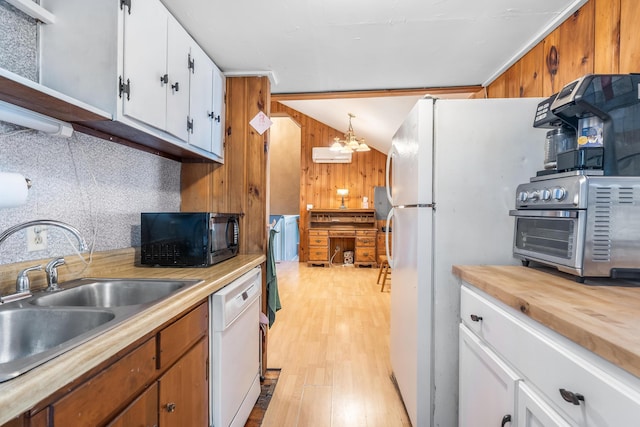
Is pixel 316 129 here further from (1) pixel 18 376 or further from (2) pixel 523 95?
(1) pixel 18 376

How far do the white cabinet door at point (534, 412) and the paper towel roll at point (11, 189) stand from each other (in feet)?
5.05

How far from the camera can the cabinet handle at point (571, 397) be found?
65 centimetres

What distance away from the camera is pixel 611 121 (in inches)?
40.4

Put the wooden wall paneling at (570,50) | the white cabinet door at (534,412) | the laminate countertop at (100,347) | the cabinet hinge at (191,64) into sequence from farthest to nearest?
the cabinet hinge at (191,64)
the wooden wall paneling at (570,50)
the white cabinet door at (534,412)
the laminate countertop at (100,347)

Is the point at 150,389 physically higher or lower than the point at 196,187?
lower

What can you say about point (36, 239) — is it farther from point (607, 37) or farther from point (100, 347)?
point (607, 37)

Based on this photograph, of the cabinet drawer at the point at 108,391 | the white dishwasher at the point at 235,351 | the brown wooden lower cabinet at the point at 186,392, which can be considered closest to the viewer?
the cabinet drawer at the point at 108,391

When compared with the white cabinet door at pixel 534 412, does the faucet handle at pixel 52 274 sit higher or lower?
higher

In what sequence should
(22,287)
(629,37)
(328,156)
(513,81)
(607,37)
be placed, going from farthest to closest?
1. (328,156)
2. (513,81)
3. (607,37)
4. (629,37)
5. (22,287)

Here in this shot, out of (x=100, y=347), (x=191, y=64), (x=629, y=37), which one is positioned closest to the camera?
(x=100, y=347)

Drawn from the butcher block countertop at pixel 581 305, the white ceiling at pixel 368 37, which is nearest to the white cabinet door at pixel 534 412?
the butcher block countertop at pixel 581 305

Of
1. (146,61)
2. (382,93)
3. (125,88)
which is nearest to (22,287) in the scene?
(125,88)

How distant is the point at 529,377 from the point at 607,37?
58.3 inches

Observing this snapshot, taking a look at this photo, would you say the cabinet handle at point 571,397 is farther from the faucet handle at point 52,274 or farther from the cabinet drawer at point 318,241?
the cabinet drawer at point 318,241
